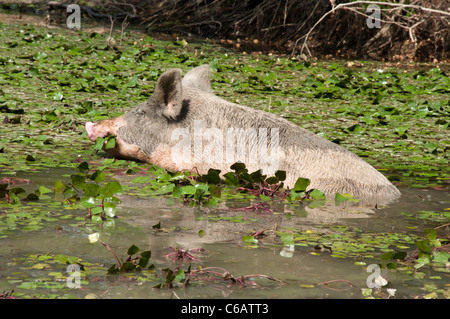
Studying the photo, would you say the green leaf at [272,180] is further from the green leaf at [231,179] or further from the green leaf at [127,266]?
the green leaf at [127,266]

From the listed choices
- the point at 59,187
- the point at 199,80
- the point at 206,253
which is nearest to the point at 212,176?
the point at 59,187

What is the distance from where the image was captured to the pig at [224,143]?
19.3 ft

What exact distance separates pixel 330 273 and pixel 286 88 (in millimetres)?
7893

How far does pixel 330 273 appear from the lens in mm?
3807

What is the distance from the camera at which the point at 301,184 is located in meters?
5.57

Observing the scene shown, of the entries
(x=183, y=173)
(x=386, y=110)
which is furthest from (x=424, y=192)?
(x=386, y=110)

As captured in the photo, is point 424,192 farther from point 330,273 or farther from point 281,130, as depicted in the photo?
point 330,273

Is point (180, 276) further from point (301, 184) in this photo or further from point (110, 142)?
point (110, 142)

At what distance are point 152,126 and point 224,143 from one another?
0.78 meters

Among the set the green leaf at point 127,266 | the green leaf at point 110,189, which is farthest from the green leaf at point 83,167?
the green leaf at point 127,266

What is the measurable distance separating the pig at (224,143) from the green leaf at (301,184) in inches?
11.4

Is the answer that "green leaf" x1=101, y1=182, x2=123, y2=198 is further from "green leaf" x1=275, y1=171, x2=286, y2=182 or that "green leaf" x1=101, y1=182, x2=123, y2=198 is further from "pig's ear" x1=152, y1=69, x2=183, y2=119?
"pig's ear" x1=152, y1=69, x2=183, y2=119

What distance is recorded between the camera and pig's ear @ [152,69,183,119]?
623 cm

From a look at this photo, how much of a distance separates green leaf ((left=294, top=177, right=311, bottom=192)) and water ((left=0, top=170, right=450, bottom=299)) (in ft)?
0.77
